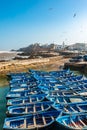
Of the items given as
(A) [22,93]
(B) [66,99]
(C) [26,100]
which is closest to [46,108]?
(C) [26,100]

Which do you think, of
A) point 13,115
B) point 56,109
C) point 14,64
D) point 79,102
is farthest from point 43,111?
point 14,64

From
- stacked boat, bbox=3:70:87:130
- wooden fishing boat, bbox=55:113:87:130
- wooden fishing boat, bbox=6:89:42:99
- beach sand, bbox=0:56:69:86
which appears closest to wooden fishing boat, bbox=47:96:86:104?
stacked boat, bbox=3:70:87:130

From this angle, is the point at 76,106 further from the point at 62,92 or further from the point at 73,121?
the point at 62,92

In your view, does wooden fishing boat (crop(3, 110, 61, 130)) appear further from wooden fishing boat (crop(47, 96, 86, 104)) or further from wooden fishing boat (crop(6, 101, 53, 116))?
wooden fishing boat (crop(47, 96, 86, 104))

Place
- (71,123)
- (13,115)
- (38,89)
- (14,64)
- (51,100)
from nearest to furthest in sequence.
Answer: (71,123) < (13,115) < (51,100) < (38,89) < (14,64)

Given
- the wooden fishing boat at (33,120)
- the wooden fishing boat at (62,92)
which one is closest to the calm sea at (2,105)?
the wooden fishing boat at (33,120)

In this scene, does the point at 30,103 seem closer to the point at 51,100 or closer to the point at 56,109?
the point at 51,100

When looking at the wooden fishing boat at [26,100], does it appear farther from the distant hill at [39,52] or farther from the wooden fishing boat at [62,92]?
the distant hill at [39,52]
